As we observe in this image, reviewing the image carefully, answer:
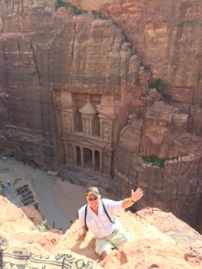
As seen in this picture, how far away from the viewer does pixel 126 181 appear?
52.6ft

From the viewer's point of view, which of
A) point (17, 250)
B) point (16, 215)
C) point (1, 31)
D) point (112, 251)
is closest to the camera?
point (17, 250)

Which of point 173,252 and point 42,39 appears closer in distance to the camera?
point 173,252

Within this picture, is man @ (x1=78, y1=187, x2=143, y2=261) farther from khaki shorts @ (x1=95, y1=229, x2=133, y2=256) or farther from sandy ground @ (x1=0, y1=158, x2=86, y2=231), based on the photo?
sandy ground @ (x1=0, y1=158, x2=86, y2=231)

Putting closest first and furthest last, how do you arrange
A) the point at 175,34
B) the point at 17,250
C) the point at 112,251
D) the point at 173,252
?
1. the point at 17,250
2. the point at 173,252
3. the point at 112,251
4. the point at 175,34

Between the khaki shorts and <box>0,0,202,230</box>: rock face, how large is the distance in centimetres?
955

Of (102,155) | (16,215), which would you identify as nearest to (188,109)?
(102,155)

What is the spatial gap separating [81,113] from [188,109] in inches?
276

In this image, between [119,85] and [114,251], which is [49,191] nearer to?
[119,85]

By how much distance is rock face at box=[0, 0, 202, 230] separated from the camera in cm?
1441

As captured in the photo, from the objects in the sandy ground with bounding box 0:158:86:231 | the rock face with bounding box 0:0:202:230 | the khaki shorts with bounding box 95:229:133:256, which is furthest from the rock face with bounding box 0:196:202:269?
the sandy ground with bounding box 0:158:86:231

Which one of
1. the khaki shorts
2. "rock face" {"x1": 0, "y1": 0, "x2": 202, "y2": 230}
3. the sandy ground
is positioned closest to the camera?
the khaki shorts

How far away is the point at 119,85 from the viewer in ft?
52.2

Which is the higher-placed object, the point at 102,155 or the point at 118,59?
the point at 118,59

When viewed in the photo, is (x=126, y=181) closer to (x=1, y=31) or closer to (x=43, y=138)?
(x=43, y=138)
